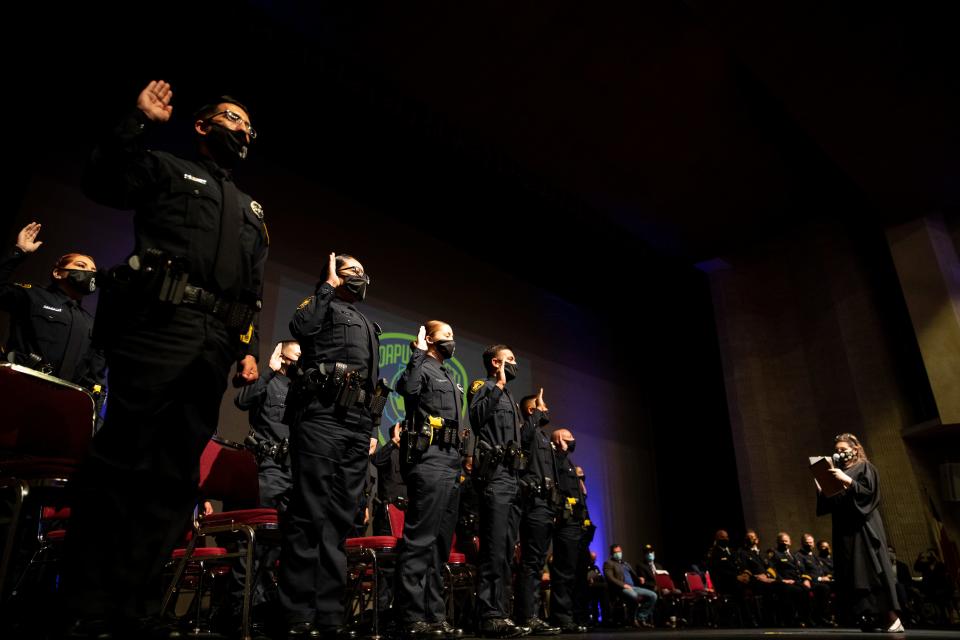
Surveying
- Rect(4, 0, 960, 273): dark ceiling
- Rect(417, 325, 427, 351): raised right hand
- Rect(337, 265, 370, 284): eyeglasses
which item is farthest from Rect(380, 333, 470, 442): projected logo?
Rect(337, 265, 370, 284): eyeglasses

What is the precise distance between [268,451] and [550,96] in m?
5.91

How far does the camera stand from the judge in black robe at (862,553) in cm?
469

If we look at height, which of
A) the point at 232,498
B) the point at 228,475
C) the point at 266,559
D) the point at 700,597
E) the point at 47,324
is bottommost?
the point at 700,597

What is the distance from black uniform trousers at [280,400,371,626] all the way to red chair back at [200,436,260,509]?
497 mm

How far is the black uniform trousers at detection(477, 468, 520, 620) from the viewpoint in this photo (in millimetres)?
4043

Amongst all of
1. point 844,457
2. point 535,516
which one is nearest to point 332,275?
point 535,516

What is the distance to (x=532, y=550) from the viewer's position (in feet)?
15.8

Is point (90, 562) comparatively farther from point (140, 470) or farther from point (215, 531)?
point (215, 531)

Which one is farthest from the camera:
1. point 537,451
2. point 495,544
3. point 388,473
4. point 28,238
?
point 388,473

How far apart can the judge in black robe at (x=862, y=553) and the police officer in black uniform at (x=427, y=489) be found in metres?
3.19

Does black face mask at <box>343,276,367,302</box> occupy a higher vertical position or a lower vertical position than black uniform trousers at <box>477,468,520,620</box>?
higher

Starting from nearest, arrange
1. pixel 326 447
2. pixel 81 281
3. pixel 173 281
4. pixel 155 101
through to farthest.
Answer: pixel 173 281
pixel 155 101
pixel 326 447
pixel 81 281

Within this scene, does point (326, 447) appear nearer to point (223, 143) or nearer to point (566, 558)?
point (223, 143)

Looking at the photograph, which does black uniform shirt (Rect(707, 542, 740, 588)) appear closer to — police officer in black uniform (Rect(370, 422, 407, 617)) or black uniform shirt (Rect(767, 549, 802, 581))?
black uniform shirt (Rect(767, 549, 802, 581))
